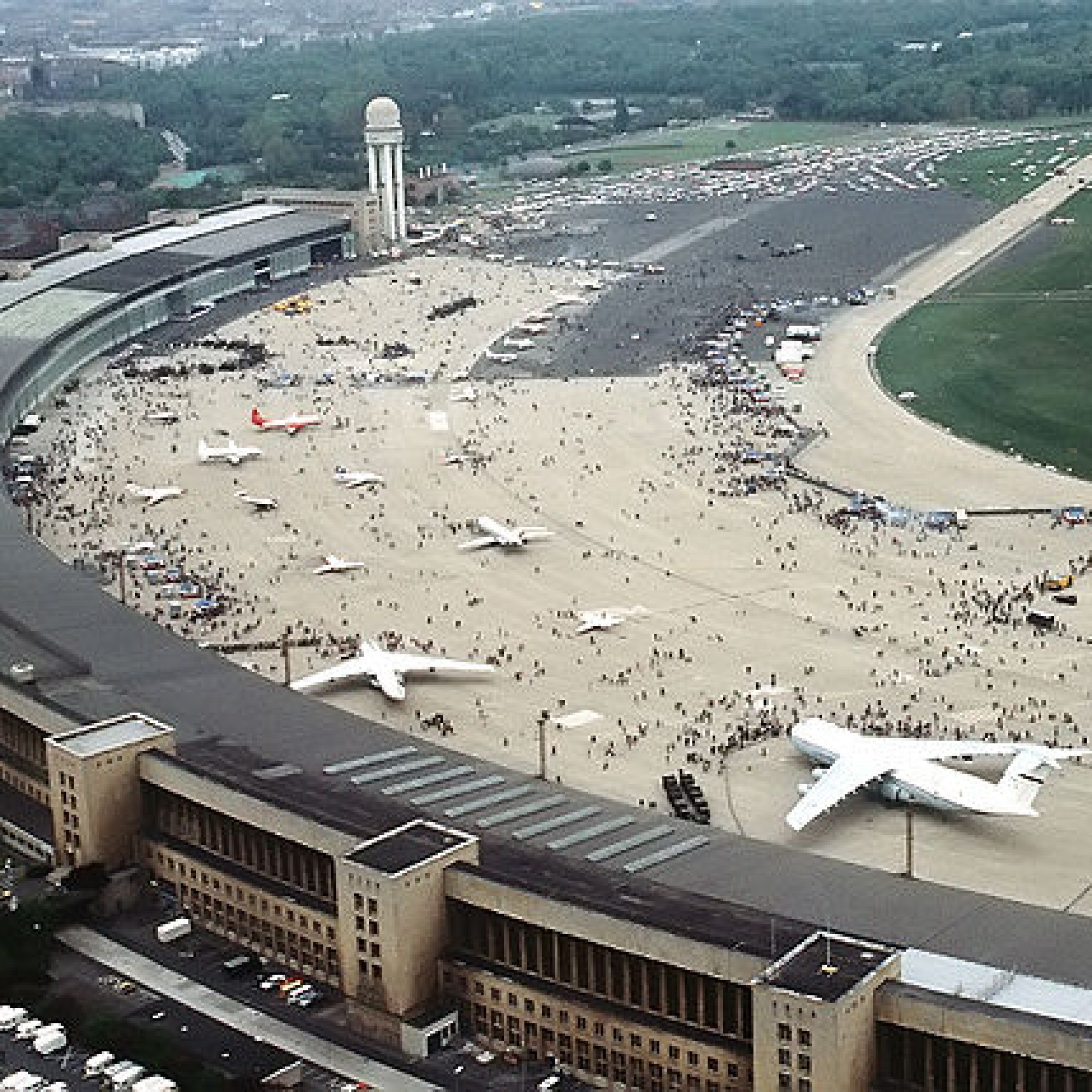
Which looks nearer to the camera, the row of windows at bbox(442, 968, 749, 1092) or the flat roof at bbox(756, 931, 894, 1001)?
the flat roof at bbox(756, 931, 894, 1001)

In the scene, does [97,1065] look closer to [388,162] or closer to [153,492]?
[153,492]

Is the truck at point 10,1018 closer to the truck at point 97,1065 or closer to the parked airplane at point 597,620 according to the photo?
the truck at point 97,1065

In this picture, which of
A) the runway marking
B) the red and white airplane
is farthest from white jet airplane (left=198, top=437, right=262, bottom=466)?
the runway marking

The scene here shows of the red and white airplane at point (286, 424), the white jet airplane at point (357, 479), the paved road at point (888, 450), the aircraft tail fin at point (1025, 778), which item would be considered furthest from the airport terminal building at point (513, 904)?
the red and white airplane at point (286, 424)

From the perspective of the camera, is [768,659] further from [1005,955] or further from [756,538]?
[1005,955]

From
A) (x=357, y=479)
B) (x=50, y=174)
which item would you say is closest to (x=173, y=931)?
(x=357, y=479)

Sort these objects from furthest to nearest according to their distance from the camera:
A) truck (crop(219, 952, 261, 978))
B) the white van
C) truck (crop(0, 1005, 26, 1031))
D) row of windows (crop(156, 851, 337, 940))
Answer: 1. truck (crop(219, 952, 261, 978))
2. row of windows (crop(156, 851, 337, 940))
3. truck (crop(0, 1005, 26, 1031))
4. the white van

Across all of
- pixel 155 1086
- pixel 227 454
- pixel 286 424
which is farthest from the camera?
pixel 286 424

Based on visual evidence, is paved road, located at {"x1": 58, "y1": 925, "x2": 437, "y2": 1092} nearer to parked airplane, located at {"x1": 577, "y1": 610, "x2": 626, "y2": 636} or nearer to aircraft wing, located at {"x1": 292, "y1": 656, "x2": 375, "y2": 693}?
aircraft wing, located at {"x1": 292, "y1": 656, "x2": 375, "y2": 693}
